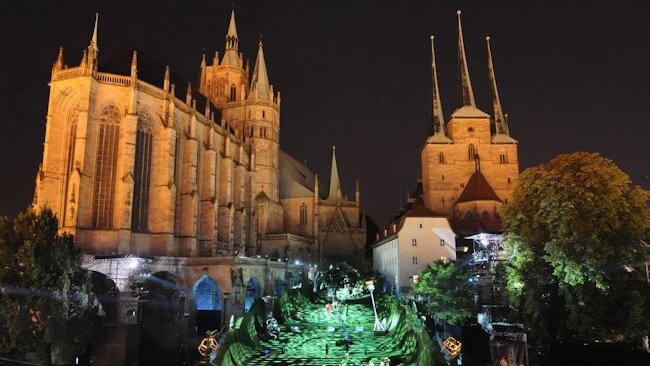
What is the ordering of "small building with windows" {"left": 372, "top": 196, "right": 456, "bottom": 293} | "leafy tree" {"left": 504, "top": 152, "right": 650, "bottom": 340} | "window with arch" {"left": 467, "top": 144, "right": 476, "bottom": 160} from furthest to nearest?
"window with arch" {"left": 467, "top": 144, "right": 476, "bottom": 160} < "small building with windows" {"left": 372, "top": 196, "right": 456, "bottom": 293} < "leafy tree" {"left": 504, "top": 152, "right": 650, "bottom": 340}

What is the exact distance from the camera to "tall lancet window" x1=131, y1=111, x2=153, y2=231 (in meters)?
39.5

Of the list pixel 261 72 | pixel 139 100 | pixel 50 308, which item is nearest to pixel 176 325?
pixel 50 308

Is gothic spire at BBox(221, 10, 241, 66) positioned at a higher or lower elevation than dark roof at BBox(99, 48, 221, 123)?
higher

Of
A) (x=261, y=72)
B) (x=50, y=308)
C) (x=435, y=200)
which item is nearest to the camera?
(x=50, y=308)

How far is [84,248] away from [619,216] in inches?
1259

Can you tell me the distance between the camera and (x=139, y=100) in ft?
131

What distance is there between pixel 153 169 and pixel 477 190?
117 ft

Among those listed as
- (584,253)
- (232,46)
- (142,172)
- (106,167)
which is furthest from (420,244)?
(232,46)

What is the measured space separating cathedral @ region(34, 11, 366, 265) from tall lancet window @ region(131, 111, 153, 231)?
81mm

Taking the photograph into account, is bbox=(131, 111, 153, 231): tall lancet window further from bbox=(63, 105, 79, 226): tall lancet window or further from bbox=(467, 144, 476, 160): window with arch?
bbox=(467, 144, 476, 160): window with arch

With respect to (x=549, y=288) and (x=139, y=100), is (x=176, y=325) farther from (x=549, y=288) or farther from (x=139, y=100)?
(x=549, y=288)

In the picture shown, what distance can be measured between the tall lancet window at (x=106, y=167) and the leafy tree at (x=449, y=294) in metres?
23.5

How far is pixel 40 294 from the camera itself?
23.5m

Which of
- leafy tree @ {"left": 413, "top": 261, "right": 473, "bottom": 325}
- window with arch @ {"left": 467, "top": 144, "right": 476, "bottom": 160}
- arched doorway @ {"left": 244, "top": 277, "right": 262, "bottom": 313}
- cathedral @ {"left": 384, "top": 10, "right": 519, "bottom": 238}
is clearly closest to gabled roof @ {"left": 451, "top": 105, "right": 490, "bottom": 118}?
cathedral @ {"left": 384, "top": 10, "right": 519, "bottom": 238}
